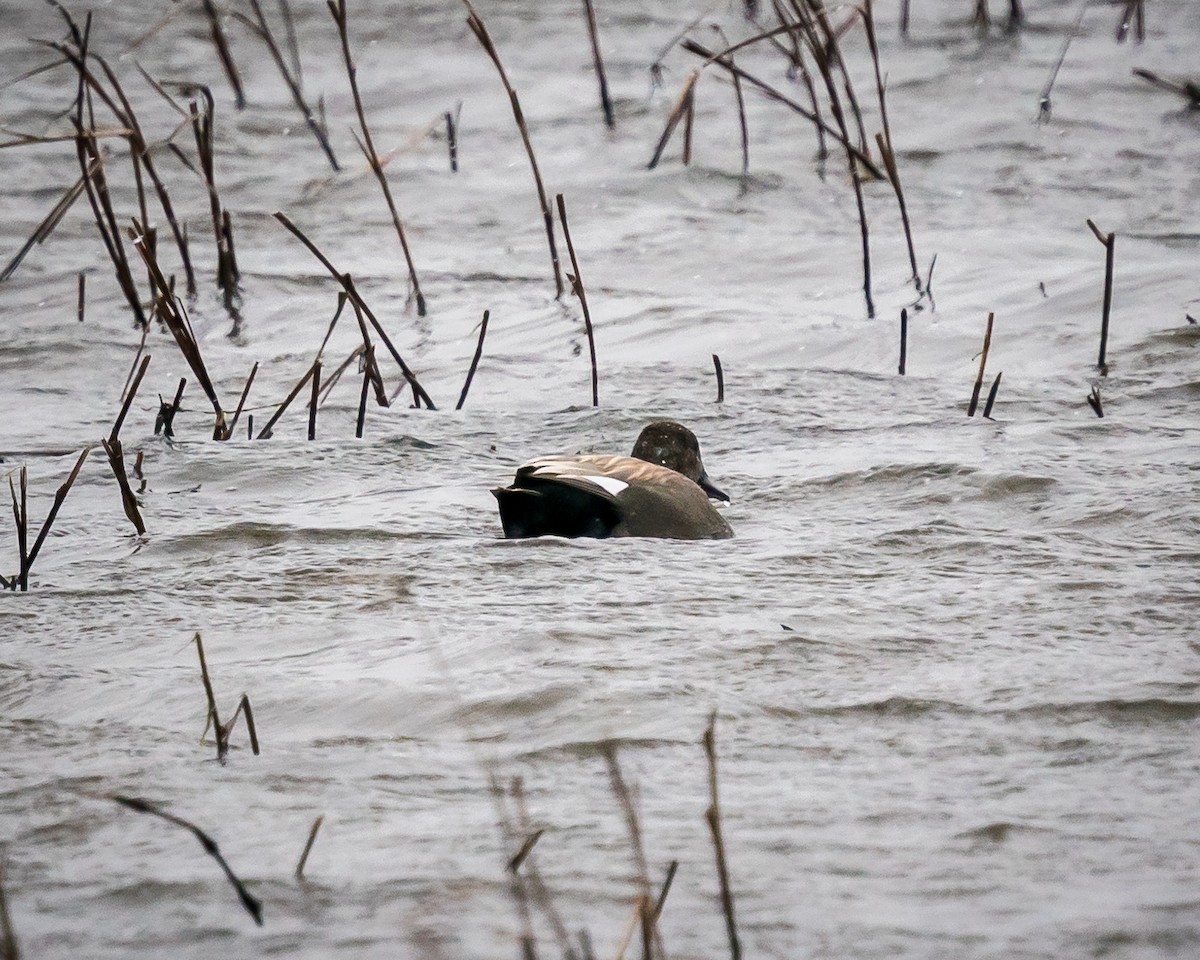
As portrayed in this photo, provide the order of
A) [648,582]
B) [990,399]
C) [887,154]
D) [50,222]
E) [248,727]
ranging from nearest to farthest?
[248,727] → [648,582] → [990,399] → [887,154] → [50,222]

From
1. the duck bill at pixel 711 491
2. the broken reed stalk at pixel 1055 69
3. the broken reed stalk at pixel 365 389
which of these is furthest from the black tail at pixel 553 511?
the broken reed stalk at pixel 1055 69

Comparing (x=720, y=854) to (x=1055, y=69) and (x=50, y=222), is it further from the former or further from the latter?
(x=1055, y=69)

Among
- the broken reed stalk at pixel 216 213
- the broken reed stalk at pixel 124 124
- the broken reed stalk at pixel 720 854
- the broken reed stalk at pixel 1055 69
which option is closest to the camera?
the broken reed stalk at pixel 720 854

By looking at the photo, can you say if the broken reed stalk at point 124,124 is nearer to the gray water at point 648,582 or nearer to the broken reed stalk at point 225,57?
the gray water at point 648,582

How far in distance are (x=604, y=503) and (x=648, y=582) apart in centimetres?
28

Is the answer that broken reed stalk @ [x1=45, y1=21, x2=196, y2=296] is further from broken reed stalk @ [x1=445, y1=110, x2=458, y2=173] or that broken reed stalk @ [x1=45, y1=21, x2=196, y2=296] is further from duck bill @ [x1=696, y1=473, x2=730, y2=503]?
duck bill @ [x1=696, y1=473, x2=730, y2=503]

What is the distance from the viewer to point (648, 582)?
2938 millimetres

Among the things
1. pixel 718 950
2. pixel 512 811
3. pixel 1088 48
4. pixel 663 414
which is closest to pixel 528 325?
pixel 663 414

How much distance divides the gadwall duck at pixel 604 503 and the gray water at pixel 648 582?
0.07m

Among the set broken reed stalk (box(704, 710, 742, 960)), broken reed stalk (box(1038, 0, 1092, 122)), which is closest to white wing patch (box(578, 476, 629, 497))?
broken reed stalk (box(704, 710, 742, 960))

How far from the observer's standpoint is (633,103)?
7152 mm

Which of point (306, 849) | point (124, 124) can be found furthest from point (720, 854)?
point (124, 124)

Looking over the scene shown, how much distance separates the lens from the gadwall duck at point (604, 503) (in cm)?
315

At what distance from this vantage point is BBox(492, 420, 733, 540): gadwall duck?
3.15 meters
